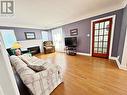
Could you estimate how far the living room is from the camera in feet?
5.06

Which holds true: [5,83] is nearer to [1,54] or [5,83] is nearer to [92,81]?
[1,54]

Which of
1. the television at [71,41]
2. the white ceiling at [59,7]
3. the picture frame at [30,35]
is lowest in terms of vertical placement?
the television at [71,41]

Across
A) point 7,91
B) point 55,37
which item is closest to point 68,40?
point 55,37

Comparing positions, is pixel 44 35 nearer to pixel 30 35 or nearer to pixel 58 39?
pixel 30 35

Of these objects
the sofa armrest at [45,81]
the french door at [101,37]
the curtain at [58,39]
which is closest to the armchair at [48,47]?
the curtain at [58,39]

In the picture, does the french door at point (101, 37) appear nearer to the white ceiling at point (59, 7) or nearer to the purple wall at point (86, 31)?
the purple wall at point (86, 31)

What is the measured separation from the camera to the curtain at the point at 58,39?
246 inches

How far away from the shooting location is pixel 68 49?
546cm

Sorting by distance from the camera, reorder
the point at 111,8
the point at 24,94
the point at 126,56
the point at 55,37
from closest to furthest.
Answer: the point at 24,94 → the point at 126,56 → the point at 111,8 → the point at 55,37

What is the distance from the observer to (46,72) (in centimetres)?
157

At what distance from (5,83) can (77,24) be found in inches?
192

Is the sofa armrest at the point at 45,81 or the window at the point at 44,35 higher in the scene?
the window at the point at 44,35

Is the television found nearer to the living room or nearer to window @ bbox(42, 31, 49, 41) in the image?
the living room

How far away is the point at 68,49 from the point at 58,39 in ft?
5.50
